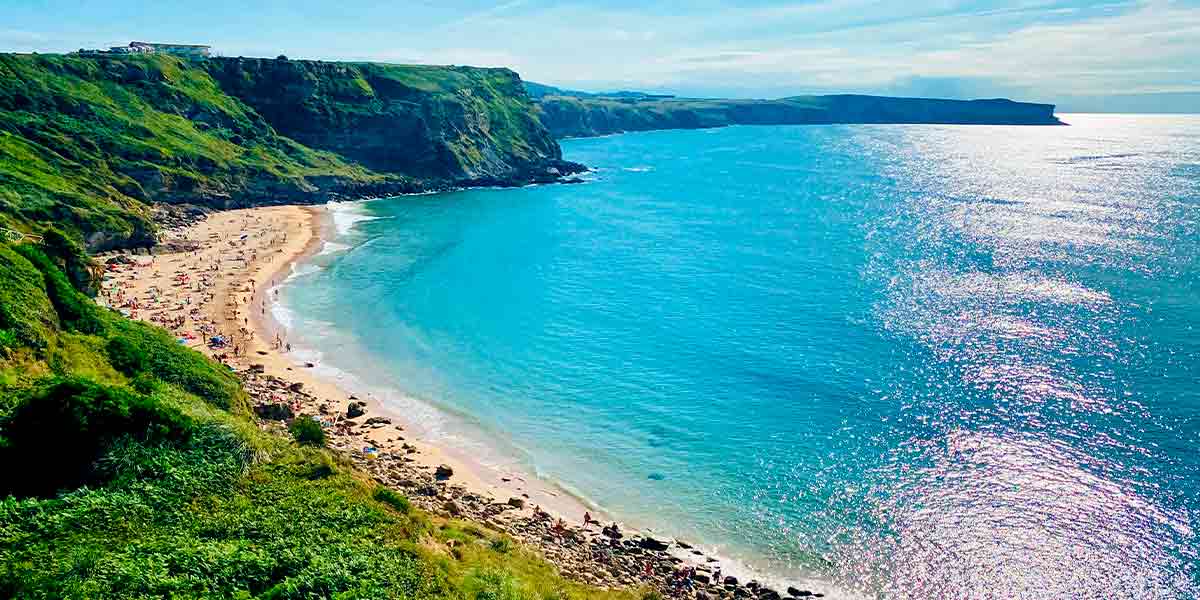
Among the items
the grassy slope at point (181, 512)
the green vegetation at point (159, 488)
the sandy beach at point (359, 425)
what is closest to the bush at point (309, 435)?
the green vegetation at point (159, 488)

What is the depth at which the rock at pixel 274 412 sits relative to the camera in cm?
4328

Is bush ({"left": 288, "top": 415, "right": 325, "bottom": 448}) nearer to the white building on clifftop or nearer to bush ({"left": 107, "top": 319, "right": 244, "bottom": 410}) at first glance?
bush ({"left": 107, "top": 319, "right": 244, "bottom": 410})

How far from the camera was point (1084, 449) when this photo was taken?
1761 inches

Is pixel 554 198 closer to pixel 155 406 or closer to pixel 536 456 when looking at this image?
pixel 536 456

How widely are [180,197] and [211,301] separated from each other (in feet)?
162

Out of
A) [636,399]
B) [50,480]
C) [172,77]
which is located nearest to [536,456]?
[636,399]

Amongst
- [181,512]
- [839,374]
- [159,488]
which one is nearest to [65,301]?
[159,488]

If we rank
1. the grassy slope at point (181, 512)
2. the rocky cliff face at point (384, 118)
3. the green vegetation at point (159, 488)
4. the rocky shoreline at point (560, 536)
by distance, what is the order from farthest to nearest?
the rocky cliff face at point (384, 118), the rocky shoreline at point (560, 536), the green vegetation at point (159, 488), the grassy slope at point (181, 512)

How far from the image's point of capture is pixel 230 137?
13488 centimetres

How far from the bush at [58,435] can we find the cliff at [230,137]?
5207 cm

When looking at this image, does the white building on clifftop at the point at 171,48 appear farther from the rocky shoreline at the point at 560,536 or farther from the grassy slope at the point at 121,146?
the rocky shoreline at the point at 560,536

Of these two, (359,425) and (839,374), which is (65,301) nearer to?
(359,425)

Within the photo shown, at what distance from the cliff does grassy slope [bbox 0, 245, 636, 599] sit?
5106 cm

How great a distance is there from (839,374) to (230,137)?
406 ft
